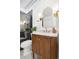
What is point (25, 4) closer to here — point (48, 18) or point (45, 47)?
point (48, 18)

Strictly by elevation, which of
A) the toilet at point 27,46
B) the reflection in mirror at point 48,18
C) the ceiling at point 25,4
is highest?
the ceiling at point 25,4

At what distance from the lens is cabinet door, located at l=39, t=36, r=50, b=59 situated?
7.34ft

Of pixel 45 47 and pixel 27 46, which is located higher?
pixel 45 47

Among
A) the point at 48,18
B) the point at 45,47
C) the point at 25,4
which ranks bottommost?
the point at 45,47

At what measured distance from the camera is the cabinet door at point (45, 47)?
2237mm

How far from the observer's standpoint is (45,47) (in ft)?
7.62

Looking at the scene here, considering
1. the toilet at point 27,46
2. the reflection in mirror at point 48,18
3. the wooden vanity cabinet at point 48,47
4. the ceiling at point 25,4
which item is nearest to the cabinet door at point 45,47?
the wooden vanity cabinet at point 48,47

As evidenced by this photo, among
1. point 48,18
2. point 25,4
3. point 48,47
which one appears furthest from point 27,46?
point 25,4

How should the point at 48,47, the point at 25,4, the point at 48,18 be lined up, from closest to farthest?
the point at 48,47 < the point at 48,18 < the point at 25,4

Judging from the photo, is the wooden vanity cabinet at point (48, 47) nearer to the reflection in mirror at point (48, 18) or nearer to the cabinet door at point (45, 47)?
the cabinet door at point (45, 47)

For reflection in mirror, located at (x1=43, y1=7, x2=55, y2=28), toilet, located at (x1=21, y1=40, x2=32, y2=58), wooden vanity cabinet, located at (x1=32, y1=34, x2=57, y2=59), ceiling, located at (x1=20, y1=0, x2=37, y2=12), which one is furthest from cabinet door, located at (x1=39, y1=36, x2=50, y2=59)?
ceiling, located at (x1=20, y1=0, x2=37, y2=12)
